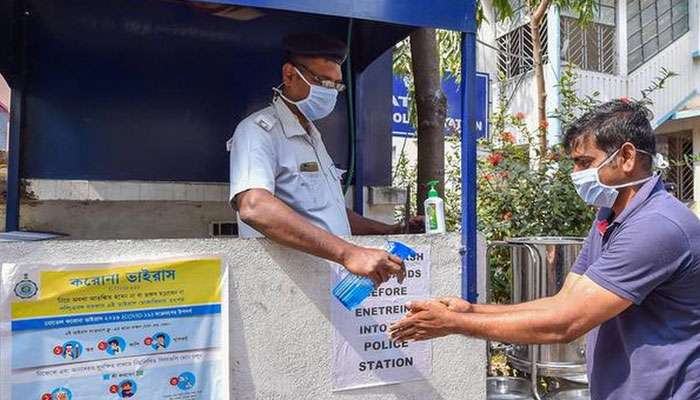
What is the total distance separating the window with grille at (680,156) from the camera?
423 inches

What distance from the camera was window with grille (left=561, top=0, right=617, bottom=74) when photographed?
33.9ft

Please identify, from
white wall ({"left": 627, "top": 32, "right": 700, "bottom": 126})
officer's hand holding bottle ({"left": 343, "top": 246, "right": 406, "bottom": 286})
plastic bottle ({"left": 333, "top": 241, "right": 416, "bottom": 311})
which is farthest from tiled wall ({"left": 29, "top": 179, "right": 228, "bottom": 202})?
white wall ({"left": 627, "top": 32, "right": 700, "bottom": 126})

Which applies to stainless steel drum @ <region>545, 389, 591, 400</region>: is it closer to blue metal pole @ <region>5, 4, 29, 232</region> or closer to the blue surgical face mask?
the blue surgical face mask

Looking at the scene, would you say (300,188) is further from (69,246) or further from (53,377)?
(53,377)

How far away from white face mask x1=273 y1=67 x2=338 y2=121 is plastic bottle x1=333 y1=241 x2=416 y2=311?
2.38ft

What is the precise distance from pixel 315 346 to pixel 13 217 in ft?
6.62

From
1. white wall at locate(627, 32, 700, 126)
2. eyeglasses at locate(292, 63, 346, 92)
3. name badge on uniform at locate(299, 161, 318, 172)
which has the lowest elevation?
name badge on uniform at locate(299, 161, 318, 172)

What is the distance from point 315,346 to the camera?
2293mm

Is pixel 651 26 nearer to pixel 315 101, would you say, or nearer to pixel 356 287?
pixel 315 101

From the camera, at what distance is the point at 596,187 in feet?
7.00

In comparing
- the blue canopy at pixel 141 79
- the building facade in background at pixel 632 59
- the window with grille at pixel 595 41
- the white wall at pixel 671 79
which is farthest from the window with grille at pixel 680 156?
the blue canopy at pixel 141 79

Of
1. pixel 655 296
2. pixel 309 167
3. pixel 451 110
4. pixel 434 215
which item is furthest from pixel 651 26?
pixel 655 296

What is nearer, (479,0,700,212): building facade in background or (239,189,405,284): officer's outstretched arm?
(239,189,405,284): officer's outstretched arm

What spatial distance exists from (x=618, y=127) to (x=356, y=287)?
3.62 feet
